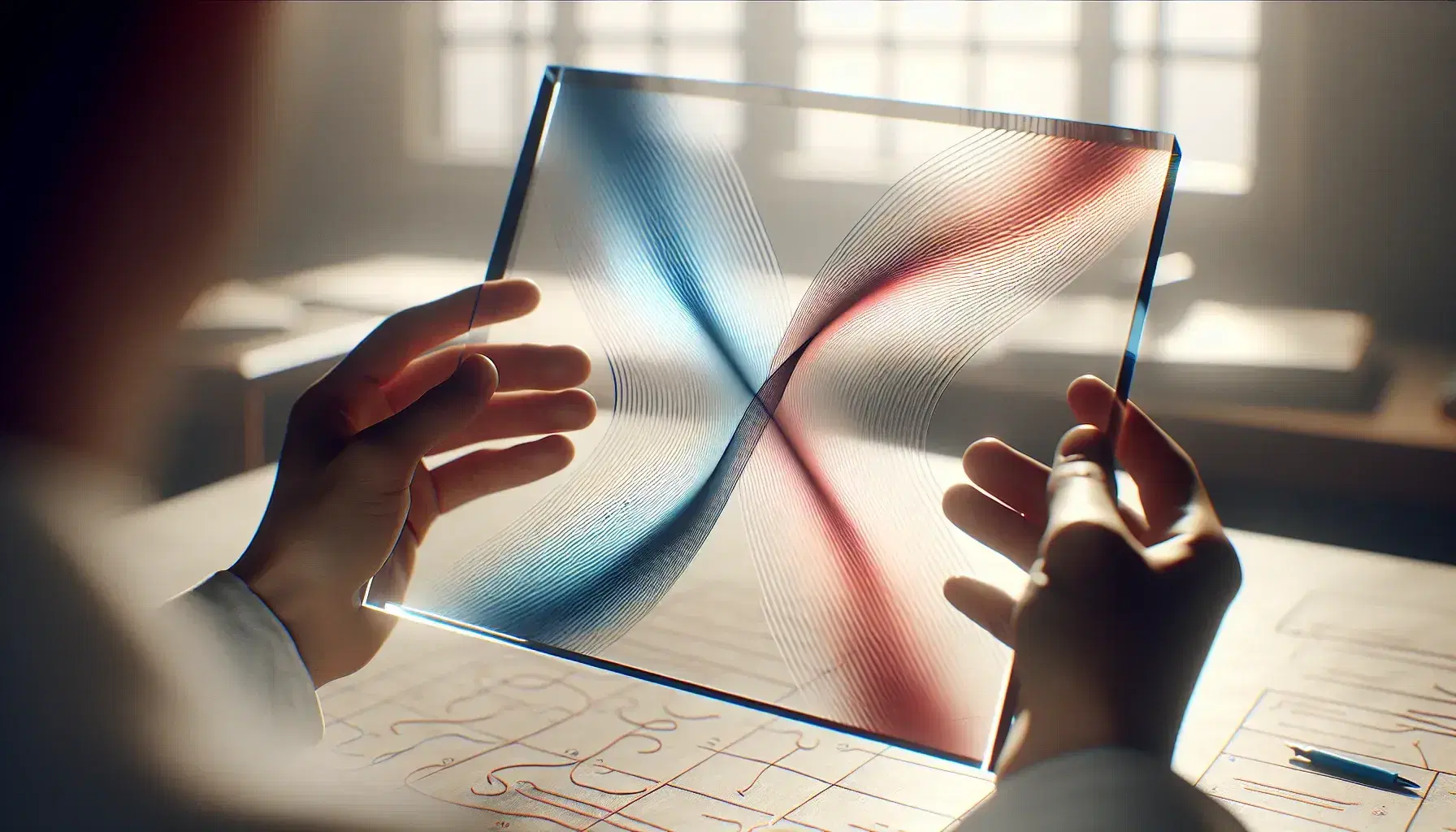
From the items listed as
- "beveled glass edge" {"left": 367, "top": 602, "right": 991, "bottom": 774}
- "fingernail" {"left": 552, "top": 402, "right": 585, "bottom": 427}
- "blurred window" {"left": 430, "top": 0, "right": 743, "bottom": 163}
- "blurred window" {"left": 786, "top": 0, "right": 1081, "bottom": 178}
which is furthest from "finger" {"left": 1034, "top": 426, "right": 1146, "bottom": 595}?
"blurred window" {"left": 430, "top": 0, "right": 743, "bottom": 163}

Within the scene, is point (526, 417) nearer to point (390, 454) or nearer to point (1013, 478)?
point (390, 454)

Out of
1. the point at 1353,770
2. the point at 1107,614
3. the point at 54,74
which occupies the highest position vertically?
the point at 54,74

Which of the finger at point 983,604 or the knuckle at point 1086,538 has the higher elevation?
the knuckle at point 1086,538

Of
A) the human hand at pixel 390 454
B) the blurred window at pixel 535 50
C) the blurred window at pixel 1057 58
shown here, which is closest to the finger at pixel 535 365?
the human hand at pixel 390 454

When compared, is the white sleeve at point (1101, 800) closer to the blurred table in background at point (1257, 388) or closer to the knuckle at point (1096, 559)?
the knuckle at point (1096, 559)

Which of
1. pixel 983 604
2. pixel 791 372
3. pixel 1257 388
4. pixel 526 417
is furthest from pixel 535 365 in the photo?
pixel 1257 388

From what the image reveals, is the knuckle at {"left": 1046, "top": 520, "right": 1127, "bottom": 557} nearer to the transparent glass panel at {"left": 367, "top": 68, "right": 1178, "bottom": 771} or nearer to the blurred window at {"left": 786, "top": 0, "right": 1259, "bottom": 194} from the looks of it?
the transparent glass panel at {"left": 367, "top": 68, "right": 1178, "bottom": 771}
